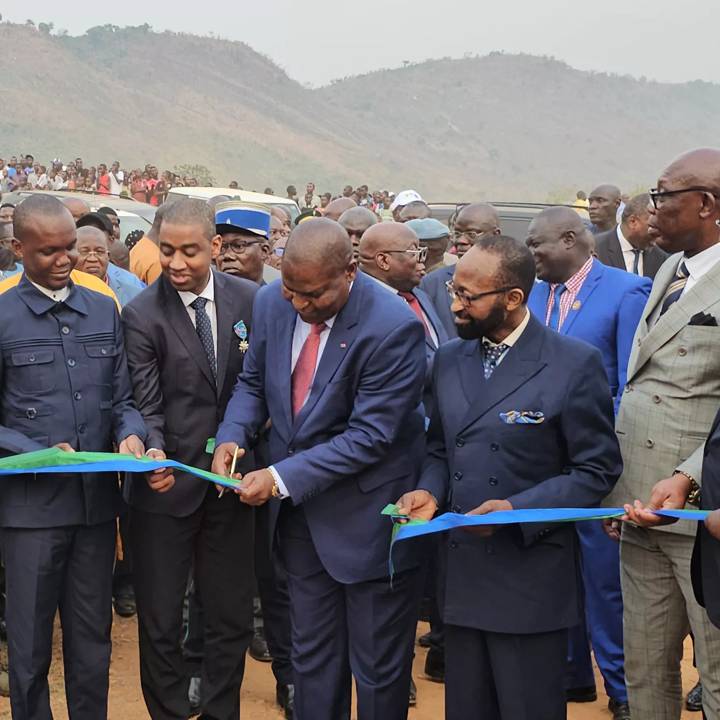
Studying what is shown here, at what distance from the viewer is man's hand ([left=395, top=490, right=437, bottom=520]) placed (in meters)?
3.98

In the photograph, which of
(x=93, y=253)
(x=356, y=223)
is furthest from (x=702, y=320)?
(x=93, y=253)

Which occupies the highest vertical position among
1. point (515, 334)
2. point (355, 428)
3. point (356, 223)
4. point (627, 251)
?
point (356, 223)

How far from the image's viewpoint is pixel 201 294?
4906mm

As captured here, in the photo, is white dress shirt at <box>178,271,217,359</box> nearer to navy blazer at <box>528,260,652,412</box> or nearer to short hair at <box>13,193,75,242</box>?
short hair at <box>13,193,75,242</box>

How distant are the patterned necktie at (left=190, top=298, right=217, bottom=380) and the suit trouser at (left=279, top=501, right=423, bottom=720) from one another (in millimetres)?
830

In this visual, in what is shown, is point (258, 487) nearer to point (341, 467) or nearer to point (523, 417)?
point (341, 467)

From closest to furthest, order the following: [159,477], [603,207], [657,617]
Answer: [657,617] → [159,477] → [603,207]

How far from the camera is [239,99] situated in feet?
287

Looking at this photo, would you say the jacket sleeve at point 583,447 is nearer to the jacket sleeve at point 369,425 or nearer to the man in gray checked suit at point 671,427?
the man in gray checked suit at point 671,427

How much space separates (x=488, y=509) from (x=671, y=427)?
2.87 ft

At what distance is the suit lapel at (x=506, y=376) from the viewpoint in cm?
389

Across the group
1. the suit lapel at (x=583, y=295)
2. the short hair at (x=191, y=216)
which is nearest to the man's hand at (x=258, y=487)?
the short hair at (x=191, y=216)

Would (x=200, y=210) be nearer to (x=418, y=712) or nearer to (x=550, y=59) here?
(x=418, y=712)

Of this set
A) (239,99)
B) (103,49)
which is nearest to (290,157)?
(239,99)
